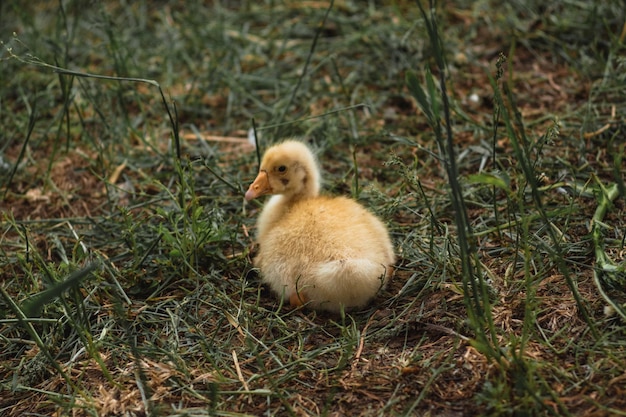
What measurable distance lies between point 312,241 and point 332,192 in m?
0.78

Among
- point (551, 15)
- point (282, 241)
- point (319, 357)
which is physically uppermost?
point (551, 15)

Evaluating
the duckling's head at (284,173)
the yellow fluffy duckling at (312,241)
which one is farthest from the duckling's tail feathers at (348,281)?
the duckling's head at (284,173)

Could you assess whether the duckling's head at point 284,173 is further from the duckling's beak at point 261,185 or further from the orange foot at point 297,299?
the orange foot at point 297,299

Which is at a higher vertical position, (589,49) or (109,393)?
(589,49)

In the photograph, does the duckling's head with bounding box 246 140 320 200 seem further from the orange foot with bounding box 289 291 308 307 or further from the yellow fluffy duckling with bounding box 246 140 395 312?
the orange foot with bounding box 289 291 308 307

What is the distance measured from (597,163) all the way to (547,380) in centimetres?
152

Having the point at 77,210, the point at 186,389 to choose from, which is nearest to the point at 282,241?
the point at 186,389

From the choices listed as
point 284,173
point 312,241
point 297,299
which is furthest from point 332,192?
point 297,299

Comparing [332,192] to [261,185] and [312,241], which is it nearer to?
[261,185]

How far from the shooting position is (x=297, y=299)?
2.65 meters

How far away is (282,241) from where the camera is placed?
2.77m

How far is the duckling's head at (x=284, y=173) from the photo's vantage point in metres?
2.95

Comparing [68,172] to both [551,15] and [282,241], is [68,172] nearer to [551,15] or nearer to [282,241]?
[282,241]

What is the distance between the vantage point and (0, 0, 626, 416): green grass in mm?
2205
